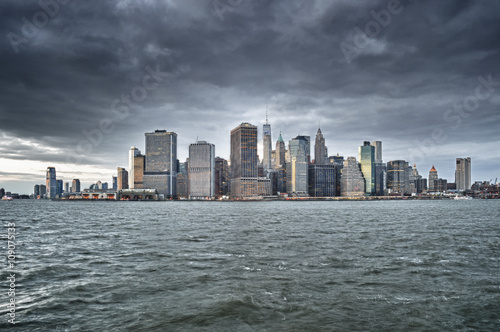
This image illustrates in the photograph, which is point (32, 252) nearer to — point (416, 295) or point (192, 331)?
point (192, 331)

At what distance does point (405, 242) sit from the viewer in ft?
172

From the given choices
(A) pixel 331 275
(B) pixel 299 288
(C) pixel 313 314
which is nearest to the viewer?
(C) pixel 313 314

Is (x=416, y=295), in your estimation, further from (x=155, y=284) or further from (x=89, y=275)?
(x=89, y=275)

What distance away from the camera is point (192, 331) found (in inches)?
728

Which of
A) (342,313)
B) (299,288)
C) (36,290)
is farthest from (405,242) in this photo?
(36,290)

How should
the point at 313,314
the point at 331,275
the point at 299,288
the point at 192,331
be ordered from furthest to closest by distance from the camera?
the point at 331,275 → the point at 299,288 → the point at 313,314 → the point at 192,331

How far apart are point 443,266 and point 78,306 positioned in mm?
33000

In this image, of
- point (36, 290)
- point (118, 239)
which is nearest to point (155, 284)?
point (36, 290)

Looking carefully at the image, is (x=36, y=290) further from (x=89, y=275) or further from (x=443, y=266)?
(x=443, y=266)

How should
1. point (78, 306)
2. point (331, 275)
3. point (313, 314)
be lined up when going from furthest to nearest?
point (331, 275) → point (78, 306) → point (313, 314)

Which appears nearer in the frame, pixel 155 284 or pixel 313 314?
pixel 313 314

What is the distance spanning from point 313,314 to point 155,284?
13294 mm

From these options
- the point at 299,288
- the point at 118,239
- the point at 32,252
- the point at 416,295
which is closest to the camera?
the point at 416,295

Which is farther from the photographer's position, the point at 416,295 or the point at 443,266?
the point at 443,266
